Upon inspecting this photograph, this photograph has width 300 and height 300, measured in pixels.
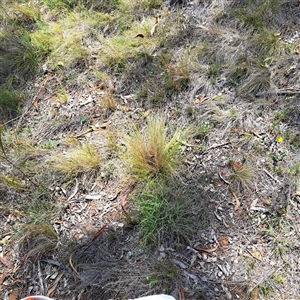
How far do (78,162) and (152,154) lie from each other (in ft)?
2.06

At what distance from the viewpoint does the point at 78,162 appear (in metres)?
2.33

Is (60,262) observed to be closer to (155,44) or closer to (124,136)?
(124,136)

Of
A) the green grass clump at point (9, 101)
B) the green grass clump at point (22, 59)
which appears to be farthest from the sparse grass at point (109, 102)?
the green grass clump at point (22, 59)

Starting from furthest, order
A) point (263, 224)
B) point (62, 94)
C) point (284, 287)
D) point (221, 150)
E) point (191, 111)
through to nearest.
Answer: point (62, 94), point (191, 111), point (221, 150), point (263, 224), point (284, 287)

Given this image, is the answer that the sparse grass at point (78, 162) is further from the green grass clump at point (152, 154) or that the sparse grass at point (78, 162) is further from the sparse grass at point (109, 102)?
the sparse grass at point (109, 102)

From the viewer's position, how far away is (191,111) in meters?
2.52

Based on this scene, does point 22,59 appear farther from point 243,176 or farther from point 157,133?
point 243,176

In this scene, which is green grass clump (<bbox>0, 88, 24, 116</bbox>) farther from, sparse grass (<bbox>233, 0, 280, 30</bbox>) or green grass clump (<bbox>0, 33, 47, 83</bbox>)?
sparse grass (<bbox>233, 0, 280, 30</bbox>)

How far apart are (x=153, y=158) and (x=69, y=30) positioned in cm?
196

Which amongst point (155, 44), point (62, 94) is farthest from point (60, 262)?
point (155, 44)

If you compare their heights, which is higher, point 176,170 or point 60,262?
point 176,170

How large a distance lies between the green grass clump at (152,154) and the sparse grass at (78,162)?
28 centimetres

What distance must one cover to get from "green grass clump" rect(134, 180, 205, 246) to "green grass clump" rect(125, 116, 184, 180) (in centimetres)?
10

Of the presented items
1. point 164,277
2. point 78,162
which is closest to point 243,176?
point 164,277
